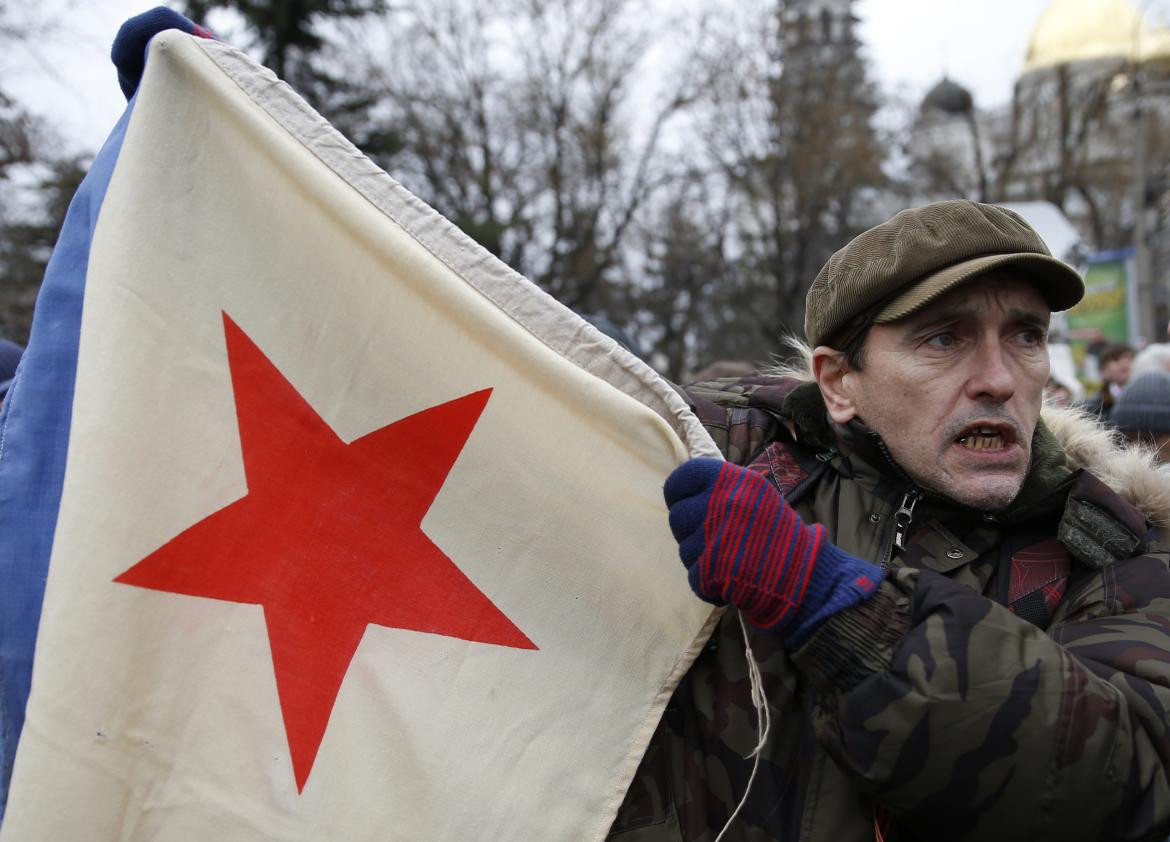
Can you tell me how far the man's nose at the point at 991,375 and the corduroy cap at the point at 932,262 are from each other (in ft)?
0.43

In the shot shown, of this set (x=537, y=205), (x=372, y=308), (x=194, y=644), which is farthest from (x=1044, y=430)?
(x=537, y=205)

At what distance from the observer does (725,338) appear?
29156mm

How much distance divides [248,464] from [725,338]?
28.1 m

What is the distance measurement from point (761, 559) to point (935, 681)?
0.28 m

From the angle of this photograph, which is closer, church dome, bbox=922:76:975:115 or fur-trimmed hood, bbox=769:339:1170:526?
fur-trimmed hood, bbox=769:339:1170:526

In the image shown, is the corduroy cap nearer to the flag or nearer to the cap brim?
the cap brim

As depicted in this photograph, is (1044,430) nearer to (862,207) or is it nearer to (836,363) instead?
(836,363)

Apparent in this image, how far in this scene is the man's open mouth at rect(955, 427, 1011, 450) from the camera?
1.63 m

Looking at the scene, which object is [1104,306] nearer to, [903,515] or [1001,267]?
[1001,267]

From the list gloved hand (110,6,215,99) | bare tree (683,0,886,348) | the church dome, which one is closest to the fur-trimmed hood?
gloved hand (110,6,215,99)

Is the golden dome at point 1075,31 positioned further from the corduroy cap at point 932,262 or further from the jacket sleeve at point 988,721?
the jacket sleeve at point 988,721

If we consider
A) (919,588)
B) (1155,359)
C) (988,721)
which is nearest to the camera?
(988,721)

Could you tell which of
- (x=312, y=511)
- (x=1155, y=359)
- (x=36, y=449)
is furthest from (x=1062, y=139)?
(x=36, y=449)

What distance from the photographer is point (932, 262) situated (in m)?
1.63
